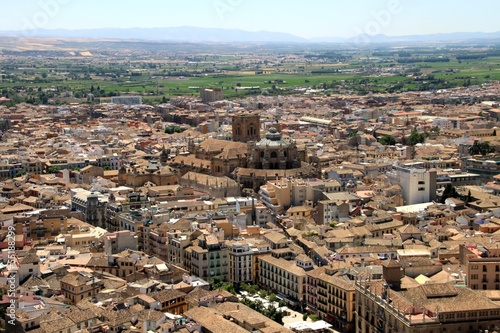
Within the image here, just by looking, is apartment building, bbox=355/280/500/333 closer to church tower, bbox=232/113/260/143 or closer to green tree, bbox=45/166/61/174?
church tower, bbox=232/113/260/143

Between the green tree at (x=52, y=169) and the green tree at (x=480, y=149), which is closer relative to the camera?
the green tree at (x=52, y=169)

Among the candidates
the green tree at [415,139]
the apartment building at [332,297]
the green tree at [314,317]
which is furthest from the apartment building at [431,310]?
the green tree at [415,139]

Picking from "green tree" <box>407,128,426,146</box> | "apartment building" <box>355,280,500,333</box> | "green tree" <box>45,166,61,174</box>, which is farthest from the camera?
"green tree" <box>407,128,426,146</box>

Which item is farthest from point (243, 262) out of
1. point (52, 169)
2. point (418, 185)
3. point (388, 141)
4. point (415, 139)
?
point (388, 141)

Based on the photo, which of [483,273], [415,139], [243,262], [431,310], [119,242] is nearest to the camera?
[431,310]

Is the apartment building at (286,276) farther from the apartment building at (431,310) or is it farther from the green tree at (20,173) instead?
the green tree at (20,173)

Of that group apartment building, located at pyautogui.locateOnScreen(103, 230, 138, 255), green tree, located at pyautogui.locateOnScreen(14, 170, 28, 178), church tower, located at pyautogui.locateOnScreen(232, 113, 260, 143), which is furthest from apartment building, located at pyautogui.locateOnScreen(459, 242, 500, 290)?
green tree, located at pyautogui.locateOnScreen(14, 170, 28, 178)

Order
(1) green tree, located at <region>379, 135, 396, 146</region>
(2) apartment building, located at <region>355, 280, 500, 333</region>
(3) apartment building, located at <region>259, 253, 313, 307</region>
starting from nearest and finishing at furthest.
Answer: (2) apartment building, located at <region>355, 280, 500, 333</region>, (3) apartment building, located at <region>259, 253, 313, 307</region>, (1) green tree, located at <region>379, 135, 396, 146</region>

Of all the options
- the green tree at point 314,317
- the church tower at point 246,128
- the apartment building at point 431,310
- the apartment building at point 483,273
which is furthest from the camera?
the church tower at point 246,128

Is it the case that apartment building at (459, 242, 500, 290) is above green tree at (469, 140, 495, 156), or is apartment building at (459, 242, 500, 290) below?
above

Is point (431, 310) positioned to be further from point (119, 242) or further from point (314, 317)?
point (119, 242)

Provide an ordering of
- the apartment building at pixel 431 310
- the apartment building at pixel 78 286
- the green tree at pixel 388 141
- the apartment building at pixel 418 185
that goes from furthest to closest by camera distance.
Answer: the green tree at pixel 388 141
the apartment building at pixel 418 185
the apartment building at pixel 78 286
the apartment building at pixel 431 310

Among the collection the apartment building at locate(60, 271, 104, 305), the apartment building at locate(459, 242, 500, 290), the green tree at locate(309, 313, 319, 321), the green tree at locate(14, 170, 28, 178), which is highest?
the apartment building at locate(459, 242, 500, 290)

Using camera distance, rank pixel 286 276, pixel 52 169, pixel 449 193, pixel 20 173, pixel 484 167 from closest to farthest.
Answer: pixel 286 276 < pixel 449 193 < pixel 484 167 < pixel 20 173 < pixel 52 169
